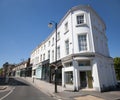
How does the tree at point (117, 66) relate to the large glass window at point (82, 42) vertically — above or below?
below

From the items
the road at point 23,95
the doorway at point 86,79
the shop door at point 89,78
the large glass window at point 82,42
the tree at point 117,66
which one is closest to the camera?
the road at point 23,95

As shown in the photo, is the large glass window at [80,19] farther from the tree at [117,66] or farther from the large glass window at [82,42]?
the tree at [117,66]

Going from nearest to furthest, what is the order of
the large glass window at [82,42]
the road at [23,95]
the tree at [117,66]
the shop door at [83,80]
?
the road at [23,95] → the shop door at [83,80] → the large glass window at [82,42] → the tree at [117,66]

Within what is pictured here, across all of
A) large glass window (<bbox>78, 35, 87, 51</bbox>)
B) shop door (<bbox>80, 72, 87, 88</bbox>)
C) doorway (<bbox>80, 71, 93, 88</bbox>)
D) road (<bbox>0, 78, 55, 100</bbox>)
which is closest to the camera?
road (<bbox>0, 78, 55, 100</bbox>)

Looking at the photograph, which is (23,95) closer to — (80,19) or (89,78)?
(89,78)

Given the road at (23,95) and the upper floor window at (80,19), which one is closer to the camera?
the road at (23,95)

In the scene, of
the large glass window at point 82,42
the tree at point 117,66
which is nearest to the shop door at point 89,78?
the large glass window at point 82,42

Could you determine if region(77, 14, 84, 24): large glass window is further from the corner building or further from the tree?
the tree

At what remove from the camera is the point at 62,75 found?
18.7 metres

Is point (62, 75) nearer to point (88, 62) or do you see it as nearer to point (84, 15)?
point (88, 62)

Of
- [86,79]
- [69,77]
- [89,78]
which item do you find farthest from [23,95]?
[89,78]

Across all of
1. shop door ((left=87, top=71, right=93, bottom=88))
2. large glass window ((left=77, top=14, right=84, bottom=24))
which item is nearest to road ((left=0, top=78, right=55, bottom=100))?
shop door ((left=87, top=71, right=93, bottom=88))

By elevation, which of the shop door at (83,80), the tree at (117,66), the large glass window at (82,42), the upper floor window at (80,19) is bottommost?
the shop door at (83,80)

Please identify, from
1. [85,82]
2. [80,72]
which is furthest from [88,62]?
[85,82]
